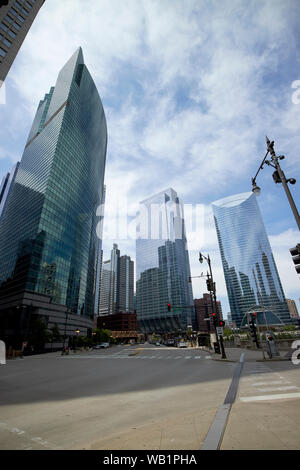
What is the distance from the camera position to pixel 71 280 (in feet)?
267

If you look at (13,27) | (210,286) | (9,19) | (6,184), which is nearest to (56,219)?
(13,27)

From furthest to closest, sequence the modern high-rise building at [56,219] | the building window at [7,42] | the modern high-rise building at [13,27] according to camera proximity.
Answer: the modern high-rise building at [56,219], the building window at [7,42], the modern high-rise building at [13,27]

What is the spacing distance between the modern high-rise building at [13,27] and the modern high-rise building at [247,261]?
168m

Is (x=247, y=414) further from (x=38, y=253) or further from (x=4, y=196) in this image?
(x=4, y=196)

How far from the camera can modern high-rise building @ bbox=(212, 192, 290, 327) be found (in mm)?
161625

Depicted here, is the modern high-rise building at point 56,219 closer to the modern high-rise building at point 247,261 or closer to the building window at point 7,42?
the building window at point 7,42

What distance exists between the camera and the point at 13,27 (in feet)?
123

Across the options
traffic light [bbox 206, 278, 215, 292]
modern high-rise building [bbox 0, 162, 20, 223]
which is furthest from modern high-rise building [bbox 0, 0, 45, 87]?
modern high-rise building [bbox 0, 162, 20, 223]

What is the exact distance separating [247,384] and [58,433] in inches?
338

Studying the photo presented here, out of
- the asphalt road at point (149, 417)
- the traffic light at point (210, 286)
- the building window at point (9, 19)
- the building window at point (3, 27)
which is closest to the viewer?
the asphalt road at point (149, 417)

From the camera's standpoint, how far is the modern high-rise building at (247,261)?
161625 millimetres

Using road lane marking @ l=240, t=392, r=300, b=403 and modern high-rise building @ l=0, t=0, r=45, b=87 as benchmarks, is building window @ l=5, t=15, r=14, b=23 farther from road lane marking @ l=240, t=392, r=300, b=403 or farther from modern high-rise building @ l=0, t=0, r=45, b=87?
road lane marking @ l=240, t=392, r=300, b=403

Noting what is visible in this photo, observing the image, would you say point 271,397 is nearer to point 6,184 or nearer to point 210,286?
point 210,286

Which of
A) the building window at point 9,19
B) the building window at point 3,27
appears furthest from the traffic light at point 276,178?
the building window at point 9,19
